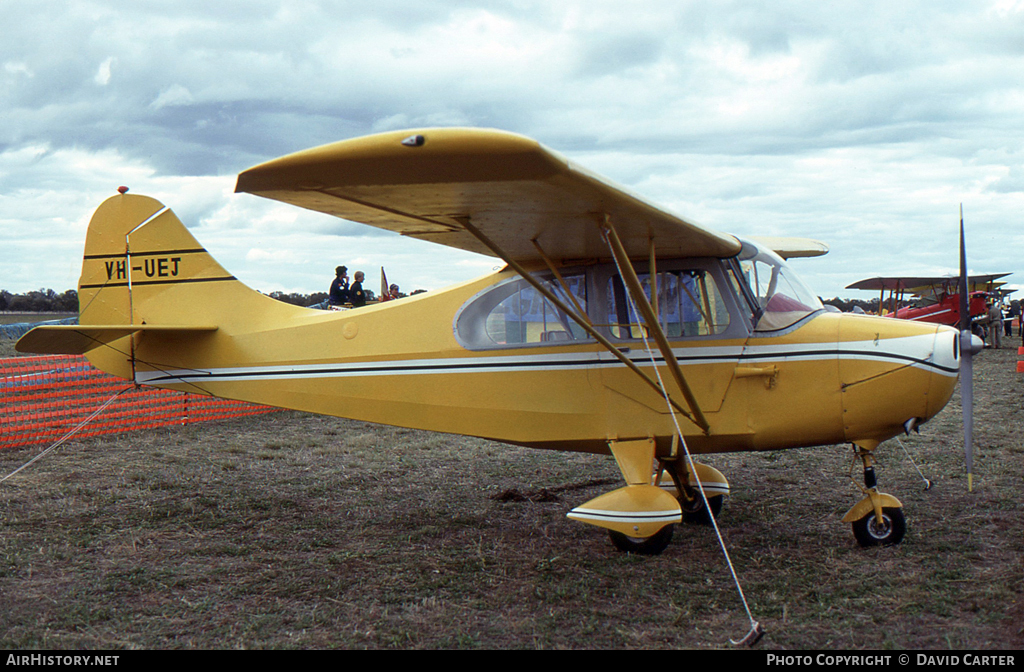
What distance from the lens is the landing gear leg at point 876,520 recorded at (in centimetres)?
519

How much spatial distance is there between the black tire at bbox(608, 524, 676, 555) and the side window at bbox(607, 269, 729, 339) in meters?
1.43

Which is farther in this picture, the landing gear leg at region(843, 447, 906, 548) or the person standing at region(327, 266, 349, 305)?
the person standing at region(327, 266, 349, 305)

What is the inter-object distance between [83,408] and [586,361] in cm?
967

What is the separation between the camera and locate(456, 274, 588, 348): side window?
219 inches

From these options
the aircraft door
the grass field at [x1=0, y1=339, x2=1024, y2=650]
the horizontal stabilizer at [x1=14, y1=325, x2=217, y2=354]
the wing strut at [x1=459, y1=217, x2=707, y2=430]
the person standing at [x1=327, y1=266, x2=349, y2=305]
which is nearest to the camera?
the grass field at [x1=0, y1=339, x2=1024, y2=650]

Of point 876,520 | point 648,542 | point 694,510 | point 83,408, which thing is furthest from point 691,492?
point 83,408

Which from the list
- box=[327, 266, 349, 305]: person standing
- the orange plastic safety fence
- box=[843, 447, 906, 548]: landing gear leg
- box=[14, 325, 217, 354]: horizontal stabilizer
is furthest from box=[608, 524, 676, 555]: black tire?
box=[327, 266, 349, 305]: person standing

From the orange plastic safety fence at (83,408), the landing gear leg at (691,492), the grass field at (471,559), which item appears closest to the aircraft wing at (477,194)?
the landing gear leg at (691,492)

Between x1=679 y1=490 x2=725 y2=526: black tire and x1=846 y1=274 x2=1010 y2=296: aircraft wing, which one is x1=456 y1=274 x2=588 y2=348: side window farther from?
x1=846 y1=274 x2=1010 y2=296: aircraft wing

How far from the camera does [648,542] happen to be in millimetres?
5184

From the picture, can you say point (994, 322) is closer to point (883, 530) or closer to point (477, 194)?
point (883, 530)

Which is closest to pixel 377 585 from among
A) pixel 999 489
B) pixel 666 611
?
pixel 666 611

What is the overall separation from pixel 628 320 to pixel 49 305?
73120 mm

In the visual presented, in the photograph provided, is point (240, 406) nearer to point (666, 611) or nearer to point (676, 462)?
point (676, 462)
